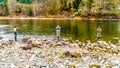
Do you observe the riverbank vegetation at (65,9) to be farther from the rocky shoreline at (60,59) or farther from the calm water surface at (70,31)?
the rocky shoreline at (60,59)

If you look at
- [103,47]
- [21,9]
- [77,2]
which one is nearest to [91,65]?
[103,47]

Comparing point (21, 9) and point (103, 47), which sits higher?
point (103, 47)

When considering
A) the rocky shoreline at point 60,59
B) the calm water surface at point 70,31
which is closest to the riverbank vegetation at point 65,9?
the calm water surface at point 70,31

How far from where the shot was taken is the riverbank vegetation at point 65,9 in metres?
140

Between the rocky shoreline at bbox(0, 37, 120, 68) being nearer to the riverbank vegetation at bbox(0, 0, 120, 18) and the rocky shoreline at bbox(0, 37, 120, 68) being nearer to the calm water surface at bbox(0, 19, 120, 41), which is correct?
the calm water surface at bbox(0, 19, 120, 41)

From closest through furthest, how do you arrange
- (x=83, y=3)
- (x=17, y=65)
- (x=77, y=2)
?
(x=17, y=65)
(x=83, y=3)
(x=77, y=2)

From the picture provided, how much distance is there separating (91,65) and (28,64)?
6642mm

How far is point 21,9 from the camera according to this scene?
554 ft

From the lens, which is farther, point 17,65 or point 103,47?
point 103,47

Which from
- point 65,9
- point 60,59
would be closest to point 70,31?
point 60,59

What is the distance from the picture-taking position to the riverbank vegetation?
458 ft

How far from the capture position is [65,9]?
15775cm

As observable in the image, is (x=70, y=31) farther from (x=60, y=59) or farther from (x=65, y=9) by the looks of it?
(x=65, y=9)

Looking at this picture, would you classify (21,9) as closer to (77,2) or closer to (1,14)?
(1,14)
